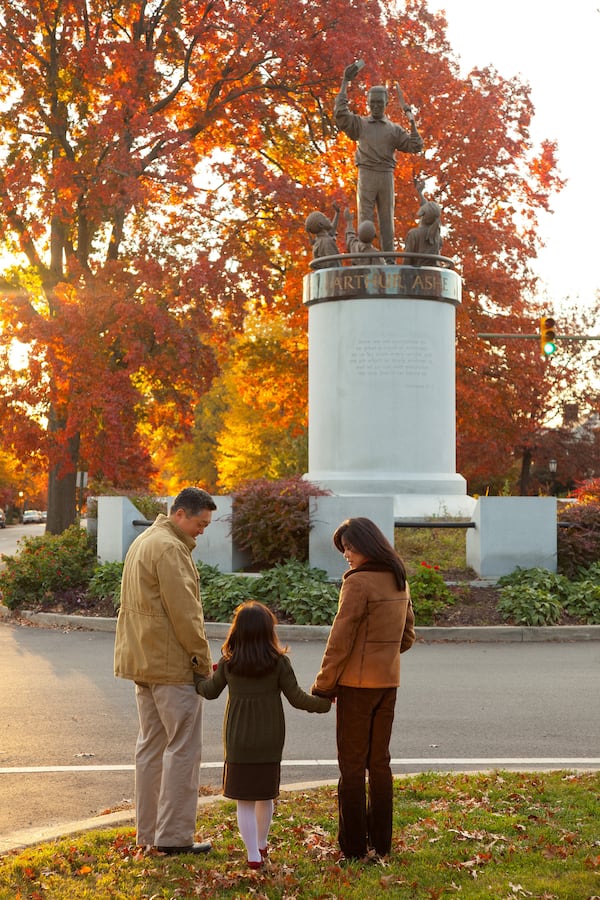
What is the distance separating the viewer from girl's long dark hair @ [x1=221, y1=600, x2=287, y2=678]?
536 cm

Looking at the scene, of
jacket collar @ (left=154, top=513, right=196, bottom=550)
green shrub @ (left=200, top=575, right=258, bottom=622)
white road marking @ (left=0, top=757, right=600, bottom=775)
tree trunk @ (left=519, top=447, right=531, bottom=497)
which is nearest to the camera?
jacket collar @ (left=154, top=513, right=196, bottom=550)

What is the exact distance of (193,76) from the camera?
2689cm

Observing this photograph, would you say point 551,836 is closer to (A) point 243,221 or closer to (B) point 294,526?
(B) point 294,526

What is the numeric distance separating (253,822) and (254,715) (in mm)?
475

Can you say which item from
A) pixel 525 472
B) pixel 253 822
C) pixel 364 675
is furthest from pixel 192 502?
pixel 525 472

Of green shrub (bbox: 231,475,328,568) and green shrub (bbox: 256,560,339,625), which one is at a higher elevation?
green shrub (bbox: 231,475,328,568)

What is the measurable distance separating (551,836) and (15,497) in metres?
87.0

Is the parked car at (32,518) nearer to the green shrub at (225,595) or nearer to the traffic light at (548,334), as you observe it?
the traffic light at (548,334)

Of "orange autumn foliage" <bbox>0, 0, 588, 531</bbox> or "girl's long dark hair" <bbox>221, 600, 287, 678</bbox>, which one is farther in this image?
"orange autumn foliage" <bbox>0, 0, 588, 531</bbox>

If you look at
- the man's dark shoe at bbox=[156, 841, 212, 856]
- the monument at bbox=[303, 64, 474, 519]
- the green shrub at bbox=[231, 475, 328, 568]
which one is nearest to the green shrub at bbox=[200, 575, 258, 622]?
the green shrub at bbox=[231, 475, 328, 568]

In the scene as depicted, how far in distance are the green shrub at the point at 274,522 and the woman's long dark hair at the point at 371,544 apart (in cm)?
1048

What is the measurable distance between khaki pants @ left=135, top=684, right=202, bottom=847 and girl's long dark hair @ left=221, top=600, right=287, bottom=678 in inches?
14.8

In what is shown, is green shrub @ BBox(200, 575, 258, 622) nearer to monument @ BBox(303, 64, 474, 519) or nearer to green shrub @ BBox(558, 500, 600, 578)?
green shrub @ BBox(558, 500, 600, 578)

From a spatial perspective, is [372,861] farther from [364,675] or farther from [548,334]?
[548,334]
